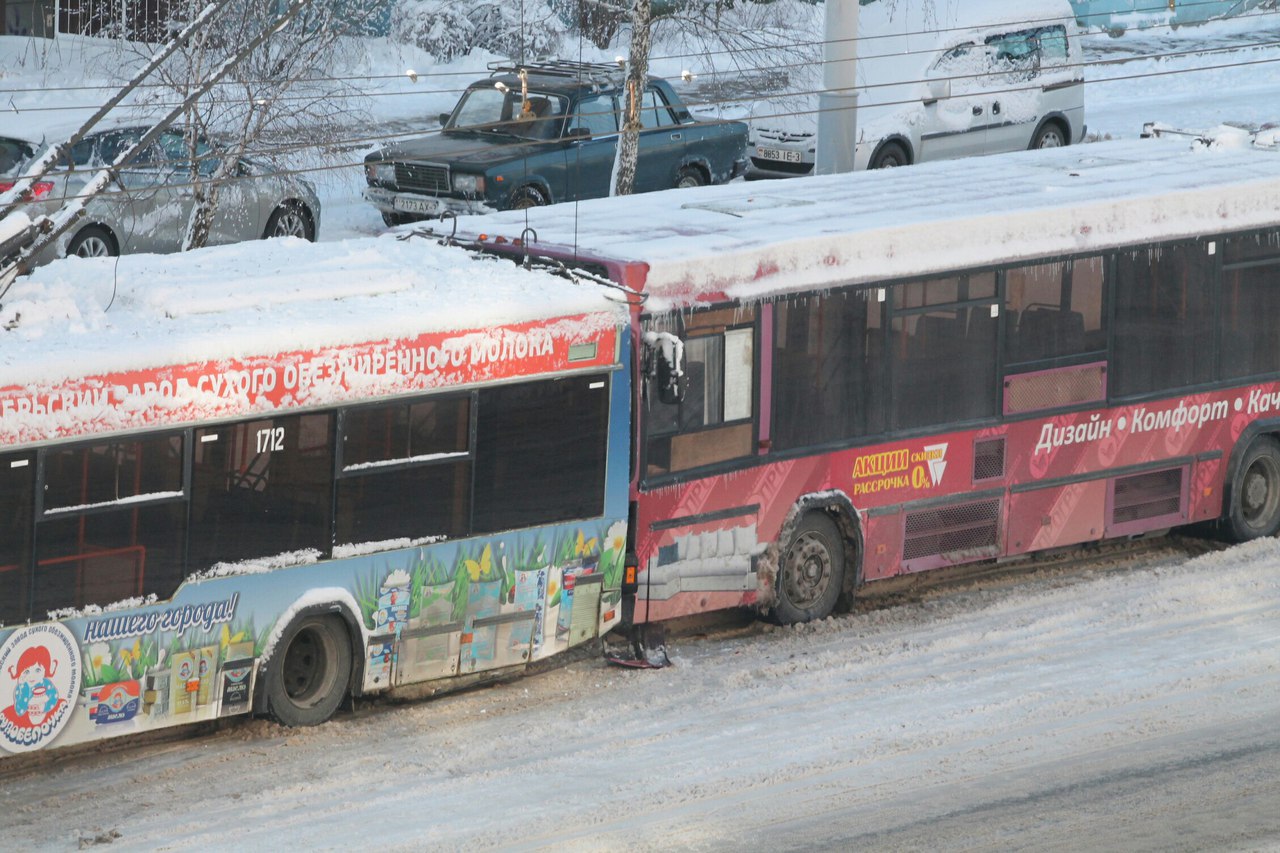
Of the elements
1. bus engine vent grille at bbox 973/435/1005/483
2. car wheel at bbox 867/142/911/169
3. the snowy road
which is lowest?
the snowy road

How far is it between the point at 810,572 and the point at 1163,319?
377 cm

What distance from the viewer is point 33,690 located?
10.7 m

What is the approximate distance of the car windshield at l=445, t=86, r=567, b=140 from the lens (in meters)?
24.9

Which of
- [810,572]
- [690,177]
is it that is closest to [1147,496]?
[810,572]

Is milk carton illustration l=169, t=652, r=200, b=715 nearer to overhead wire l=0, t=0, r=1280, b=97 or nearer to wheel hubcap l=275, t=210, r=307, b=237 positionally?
overhead wire l=0, t=0, r=1280, b=97

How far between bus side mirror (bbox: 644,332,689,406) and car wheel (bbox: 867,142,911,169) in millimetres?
14068

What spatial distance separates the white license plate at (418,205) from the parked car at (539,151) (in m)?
0.01

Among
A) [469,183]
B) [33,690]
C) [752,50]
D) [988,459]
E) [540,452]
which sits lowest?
[33,690]

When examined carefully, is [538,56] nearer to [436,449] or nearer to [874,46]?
[874,46]

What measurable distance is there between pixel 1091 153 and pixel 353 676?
9.08 meters

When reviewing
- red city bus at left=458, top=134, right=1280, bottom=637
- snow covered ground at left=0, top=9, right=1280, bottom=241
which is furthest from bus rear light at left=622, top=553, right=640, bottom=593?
snow covered ground at left=0, top=9, right=1280, bottom=241

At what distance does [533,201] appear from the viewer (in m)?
24.0

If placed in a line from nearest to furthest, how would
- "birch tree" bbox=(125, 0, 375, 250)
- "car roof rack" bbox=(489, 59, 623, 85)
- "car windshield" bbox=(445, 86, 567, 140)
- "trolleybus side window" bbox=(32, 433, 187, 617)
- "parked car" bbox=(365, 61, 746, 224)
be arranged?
"trolleybus side window" bbox=(32, 433, 187, 617)
"birch tree" bbox=(125, 0, 375, 250)
"parked car" bbox=(365, 61, 746, 224)
"car windshield" bbox=(445, 86, 567, 140)
"car roof rack" bbox=(489, 59, 623, 85)

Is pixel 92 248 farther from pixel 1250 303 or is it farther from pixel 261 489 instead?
pixel 1250 303
